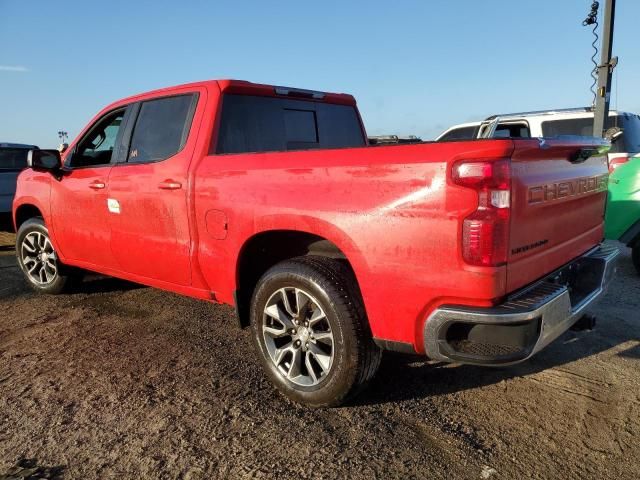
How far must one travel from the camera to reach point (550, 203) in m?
2.57

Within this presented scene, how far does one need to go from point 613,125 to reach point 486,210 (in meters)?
6.41

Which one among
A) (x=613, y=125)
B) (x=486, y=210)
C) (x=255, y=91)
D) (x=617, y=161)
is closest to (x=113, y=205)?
(x=255, y=91)

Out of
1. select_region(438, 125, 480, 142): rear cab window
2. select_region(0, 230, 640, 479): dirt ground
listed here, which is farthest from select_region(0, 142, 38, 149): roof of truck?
select_region(438, 125, 480, 142): rear cab window

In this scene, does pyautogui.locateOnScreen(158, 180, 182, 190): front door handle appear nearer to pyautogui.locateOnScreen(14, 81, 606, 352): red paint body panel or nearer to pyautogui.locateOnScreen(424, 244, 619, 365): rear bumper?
pyautogui.locateOnScreen(14, 81, 606, 352): red paint body panel

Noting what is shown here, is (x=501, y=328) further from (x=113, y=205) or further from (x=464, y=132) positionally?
(x=464, y=132)

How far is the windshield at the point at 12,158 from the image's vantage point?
27.8ft

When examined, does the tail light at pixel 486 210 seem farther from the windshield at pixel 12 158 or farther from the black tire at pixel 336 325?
the windshield at pixel 12 158

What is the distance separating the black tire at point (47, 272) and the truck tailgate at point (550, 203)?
447 cm

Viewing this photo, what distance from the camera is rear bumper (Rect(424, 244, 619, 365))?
2.24 m

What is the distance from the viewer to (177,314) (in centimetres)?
465

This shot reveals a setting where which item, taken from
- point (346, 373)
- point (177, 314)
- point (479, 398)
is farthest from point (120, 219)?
point (479, 398)

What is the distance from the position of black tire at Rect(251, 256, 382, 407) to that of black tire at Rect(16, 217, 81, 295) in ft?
10.3

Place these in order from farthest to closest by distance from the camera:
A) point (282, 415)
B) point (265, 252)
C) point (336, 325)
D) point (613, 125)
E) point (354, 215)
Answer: point (613, 125)
point (265, 252)
point (282, 415)
point (336, 325)
point (354, 215)

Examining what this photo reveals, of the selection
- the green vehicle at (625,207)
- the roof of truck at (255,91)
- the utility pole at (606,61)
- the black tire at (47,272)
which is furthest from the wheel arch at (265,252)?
the utility pole at (606,61)
